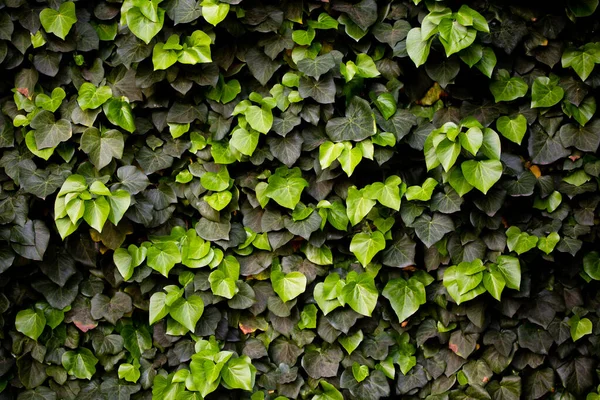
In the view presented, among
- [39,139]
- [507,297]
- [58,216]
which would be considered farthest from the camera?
[507,297]

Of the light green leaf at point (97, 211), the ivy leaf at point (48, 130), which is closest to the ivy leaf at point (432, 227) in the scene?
the light green leaf at point (97, 211)

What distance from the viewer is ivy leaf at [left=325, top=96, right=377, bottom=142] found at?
8.84 ft

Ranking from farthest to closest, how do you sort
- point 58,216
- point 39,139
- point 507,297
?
point 507,297 < point 39,139 < point 58,216

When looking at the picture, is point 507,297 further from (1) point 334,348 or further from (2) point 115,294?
(2) point 115,294

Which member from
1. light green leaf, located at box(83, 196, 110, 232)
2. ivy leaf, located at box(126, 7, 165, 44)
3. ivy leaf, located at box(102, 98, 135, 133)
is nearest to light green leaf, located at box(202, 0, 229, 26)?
ivy leaf, located at box(126, 7, 165, 44)

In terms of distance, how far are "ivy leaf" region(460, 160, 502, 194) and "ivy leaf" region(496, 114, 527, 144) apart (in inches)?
10.7

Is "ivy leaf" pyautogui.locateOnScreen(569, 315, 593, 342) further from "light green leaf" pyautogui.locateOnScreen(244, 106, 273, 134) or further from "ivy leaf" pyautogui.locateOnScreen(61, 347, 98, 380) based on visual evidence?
"ivy leaf" pyautogui.locateOnScreen(61, 347, 98, 380)

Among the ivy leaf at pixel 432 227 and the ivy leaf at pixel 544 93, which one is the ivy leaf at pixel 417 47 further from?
the ivy leaf at pixel 432 227

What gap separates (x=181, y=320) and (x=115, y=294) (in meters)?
0.40

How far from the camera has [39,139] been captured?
2.73m

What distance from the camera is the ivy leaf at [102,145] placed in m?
2.73

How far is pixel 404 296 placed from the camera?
2900 millimetres

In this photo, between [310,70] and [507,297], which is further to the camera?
[507,297]

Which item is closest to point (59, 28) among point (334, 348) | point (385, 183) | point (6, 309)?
point (6, 309)
